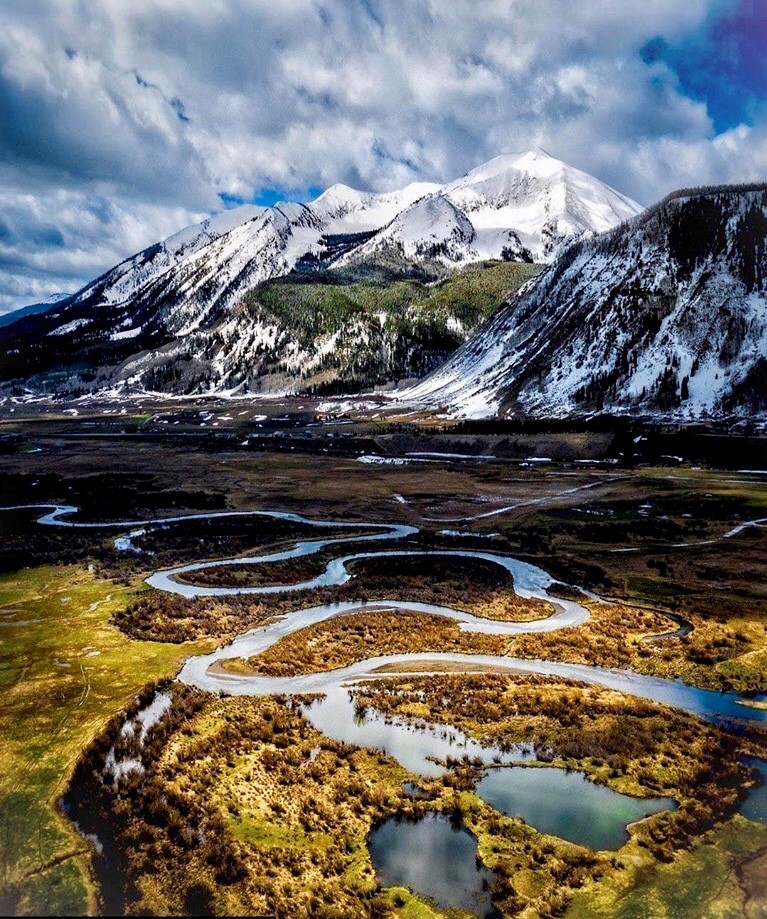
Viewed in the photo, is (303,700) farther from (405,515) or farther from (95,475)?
(95,475)

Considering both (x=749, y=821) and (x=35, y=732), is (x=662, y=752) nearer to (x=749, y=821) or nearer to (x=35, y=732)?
(x=749, y=821)

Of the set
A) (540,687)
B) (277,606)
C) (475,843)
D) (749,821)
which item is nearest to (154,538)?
(277,606)

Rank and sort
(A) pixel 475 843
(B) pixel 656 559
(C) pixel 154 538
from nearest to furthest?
(A) pixel 475 843, (B) pixel 656 559, (C) pixel 154 538

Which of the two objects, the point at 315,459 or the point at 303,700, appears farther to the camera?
the point at 315,459

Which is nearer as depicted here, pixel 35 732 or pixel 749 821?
pixel 749 821

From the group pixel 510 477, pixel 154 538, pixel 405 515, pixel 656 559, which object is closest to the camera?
pixel 656 559

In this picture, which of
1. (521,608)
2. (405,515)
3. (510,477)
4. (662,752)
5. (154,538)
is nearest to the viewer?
(662,752)

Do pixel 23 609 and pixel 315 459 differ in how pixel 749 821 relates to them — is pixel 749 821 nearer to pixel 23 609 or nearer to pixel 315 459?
pixel 23 609

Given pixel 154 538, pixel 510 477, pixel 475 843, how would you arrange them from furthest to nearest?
pixel 510 477 → pixel 154 538 → pixel 475 843

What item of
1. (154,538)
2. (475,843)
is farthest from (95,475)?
(475,843)
